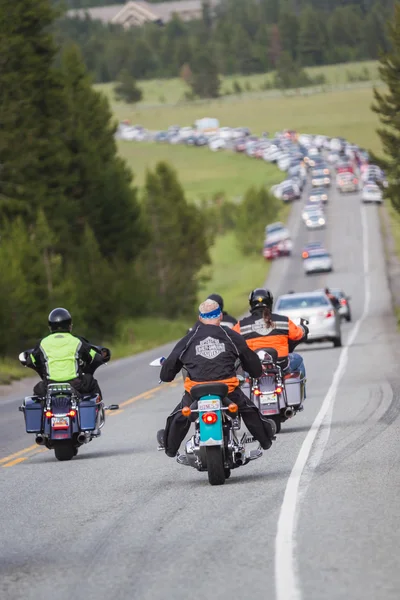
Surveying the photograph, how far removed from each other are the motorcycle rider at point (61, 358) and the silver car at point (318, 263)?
218 feet

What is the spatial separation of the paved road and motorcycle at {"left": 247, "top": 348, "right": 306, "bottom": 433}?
1.15ft

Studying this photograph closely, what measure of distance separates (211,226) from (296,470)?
10258 cm

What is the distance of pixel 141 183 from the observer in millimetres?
153875

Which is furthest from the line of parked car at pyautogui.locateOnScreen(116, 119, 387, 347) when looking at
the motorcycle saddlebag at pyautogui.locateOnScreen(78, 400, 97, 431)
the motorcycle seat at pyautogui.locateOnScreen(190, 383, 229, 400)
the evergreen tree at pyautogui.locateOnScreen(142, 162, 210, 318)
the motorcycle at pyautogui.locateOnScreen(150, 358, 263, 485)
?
the motorcycle seat at pyautogui.locateOnScreen(190, 383, 229, 400)

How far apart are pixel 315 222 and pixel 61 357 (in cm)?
8900

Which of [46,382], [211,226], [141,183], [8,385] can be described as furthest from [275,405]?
[141,183]

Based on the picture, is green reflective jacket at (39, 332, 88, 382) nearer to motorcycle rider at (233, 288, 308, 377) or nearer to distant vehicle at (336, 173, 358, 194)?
motorcycle rider at (233, 288, 308, 377)

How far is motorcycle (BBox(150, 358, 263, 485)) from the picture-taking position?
12.0 m

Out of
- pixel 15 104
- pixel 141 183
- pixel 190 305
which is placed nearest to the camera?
pixel 15 104

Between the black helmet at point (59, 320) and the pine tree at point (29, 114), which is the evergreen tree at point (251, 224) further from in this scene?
the black helmet at point (59, 320)

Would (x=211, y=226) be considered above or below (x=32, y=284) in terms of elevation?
below

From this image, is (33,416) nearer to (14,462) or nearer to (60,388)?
(60,388)

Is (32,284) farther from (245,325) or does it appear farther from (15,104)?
(245,325)

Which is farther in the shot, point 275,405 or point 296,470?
point 275,405
